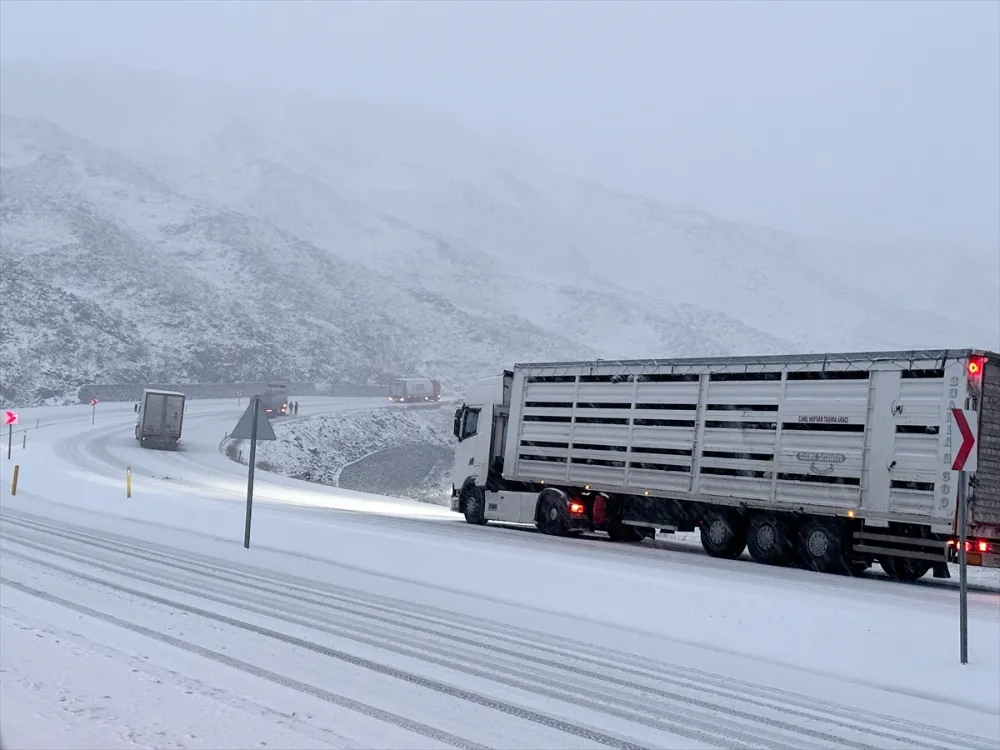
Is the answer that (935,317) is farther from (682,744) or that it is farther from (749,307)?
(682,744)

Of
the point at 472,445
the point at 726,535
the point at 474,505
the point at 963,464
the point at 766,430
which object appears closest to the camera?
the point at 963,464

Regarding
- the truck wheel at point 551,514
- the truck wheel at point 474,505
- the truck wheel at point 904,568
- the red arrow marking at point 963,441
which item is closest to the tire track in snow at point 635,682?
the red arrow marking at point 963,441

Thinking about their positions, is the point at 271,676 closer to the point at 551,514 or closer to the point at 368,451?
the point at 551,514

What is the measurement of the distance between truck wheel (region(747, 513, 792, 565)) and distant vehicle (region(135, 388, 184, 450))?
137 ft

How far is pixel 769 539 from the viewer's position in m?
20.1

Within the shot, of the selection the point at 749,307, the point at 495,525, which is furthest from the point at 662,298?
the point at 495,525

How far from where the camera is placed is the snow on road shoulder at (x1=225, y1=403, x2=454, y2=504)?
56969mm

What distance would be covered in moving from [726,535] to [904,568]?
10.9 feet

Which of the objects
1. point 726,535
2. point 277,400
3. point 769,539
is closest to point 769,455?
point 769,539

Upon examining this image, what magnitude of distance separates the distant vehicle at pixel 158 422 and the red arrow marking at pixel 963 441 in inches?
1986

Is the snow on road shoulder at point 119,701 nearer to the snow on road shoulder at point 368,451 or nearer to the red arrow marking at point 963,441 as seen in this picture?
the red arrow marking at point 963,441

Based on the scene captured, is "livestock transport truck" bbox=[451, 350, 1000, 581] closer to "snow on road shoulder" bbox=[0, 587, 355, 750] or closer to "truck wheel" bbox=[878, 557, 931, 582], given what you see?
"truck wheel" bbox=[878, 557, 931, 582]

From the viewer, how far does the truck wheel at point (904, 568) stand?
1909 centimetres

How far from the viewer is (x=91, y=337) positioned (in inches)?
3509
